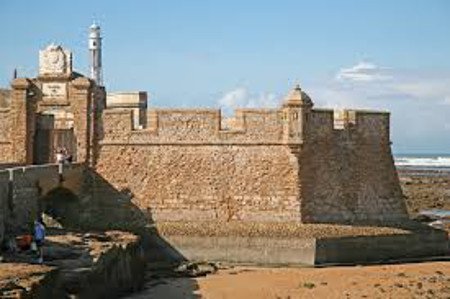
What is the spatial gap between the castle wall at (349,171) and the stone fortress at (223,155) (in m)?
0.03

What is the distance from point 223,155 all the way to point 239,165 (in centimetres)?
59

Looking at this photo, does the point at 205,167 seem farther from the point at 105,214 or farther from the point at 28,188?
the point at 28,188

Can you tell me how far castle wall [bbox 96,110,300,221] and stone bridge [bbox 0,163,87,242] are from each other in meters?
1.14

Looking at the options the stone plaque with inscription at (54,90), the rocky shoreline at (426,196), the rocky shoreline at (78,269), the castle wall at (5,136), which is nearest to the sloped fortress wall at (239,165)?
the stone plaque with inscription at (54,90)

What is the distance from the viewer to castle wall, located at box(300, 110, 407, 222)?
81.5 feet

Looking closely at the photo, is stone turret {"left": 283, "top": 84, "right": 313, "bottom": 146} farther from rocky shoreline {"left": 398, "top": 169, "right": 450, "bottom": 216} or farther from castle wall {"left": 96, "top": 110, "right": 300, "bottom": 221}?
rocky shoreline {"left": 398, "top": 169, "right": 450, "bottom": 216}

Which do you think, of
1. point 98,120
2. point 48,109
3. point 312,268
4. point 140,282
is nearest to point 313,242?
point 312,268

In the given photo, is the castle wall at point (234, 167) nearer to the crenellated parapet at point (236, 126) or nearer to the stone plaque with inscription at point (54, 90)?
the crenellated parapet at point (236, 126)

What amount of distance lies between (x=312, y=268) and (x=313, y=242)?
75 centimetres

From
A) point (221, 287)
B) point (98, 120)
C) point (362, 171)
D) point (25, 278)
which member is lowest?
point (221, 287)

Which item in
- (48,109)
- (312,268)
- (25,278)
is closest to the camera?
(25,278)

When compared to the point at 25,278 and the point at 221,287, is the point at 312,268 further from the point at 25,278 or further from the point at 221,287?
the point at 25,278

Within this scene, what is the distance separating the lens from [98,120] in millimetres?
25688

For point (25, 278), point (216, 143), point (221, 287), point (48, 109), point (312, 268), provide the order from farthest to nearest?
point (48, 109)
point (216, 143)
point (312, 268)
point (221, 287)
point (25, 278)
